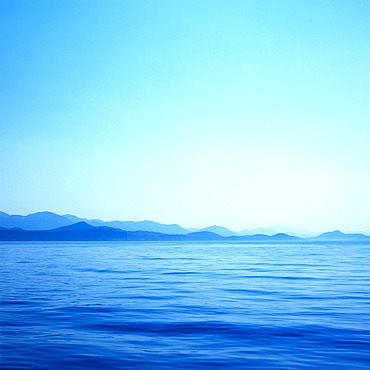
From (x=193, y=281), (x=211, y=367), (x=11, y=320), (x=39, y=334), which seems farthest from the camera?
(x=193, y=281)

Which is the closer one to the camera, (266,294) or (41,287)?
(266,294)

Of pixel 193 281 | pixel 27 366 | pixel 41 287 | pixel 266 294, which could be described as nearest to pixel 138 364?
pixel 27 366

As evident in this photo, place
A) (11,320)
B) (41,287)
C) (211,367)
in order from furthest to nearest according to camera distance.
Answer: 1. (41,287)
2. (11,320)
3. (211,367)

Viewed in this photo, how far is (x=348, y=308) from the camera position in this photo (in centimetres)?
1485

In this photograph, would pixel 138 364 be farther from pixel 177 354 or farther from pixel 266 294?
pixel 266 294

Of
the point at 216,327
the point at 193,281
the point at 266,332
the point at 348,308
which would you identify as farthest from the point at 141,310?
the point at 193,281

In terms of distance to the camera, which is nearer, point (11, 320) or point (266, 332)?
point (266, 332)

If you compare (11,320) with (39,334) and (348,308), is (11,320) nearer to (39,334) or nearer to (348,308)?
(39,334)

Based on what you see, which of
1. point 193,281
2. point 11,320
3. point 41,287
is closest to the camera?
point 11,320

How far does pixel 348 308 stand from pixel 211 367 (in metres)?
8.47

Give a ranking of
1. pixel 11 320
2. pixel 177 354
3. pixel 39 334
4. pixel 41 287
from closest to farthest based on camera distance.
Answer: pixel 177 354 → pixel 39 334 → pixel 11 320 → pixel 41 287

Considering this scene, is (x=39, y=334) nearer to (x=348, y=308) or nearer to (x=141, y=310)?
(x=141, y=310)

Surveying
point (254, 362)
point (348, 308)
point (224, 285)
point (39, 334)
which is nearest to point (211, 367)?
point (254, 362)

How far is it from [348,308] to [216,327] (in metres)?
5.81
